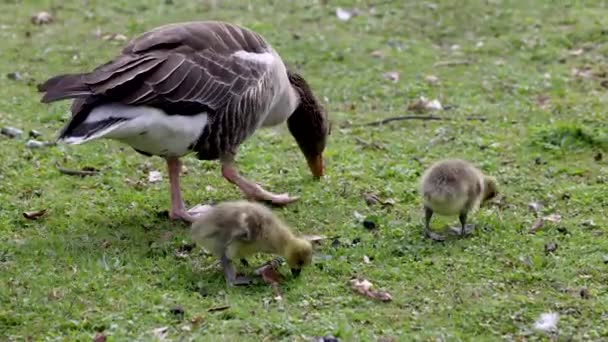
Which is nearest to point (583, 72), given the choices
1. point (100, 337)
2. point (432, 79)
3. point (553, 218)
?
point (432, 79)

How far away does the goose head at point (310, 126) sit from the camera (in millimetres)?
8508

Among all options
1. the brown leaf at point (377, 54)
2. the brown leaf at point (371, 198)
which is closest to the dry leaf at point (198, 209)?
the brown leaf at point (371, 198)

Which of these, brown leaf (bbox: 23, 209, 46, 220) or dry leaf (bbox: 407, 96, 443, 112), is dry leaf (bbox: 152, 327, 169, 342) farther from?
Answer: dry leaf (bbox: 407, 96, 443, 112)

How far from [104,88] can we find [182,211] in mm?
1340

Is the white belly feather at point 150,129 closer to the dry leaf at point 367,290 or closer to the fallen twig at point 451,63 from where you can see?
the dry leaf at point 367,290

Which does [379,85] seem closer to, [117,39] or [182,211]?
[117,39]

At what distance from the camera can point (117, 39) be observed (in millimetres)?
12648

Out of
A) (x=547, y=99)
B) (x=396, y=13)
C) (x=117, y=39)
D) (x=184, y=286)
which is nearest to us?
(x=184, y=286)

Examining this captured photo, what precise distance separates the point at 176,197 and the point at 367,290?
204cm

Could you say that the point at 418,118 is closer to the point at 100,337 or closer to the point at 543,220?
the point at 543,220

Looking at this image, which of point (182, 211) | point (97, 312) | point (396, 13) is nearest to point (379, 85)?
point (396, 13)

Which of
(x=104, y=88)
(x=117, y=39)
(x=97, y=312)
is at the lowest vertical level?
(x=117, y=39)

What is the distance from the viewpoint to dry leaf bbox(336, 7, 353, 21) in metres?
13.6

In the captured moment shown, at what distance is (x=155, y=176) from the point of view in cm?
855
